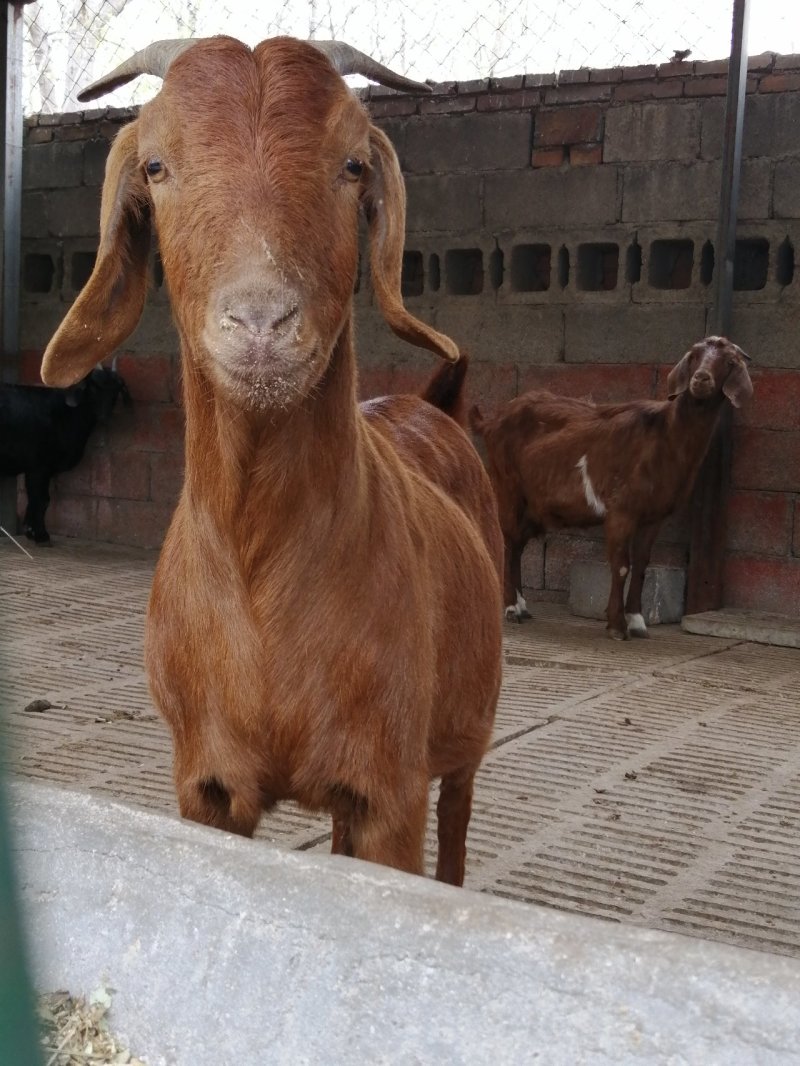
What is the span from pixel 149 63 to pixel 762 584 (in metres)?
5.64

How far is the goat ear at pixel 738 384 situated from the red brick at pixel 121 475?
4.39 meters

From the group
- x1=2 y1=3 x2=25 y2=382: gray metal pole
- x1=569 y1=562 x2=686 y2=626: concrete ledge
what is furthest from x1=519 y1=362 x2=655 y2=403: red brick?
x1=2 y1=3 x2=25 y2=382: gray metal pole

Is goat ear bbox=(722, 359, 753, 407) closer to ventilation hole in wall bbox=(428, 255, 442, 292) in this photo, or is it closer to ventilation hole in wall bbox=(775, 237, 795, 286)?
ventilation hole in wall bbox=(775, 237, 795, 286)

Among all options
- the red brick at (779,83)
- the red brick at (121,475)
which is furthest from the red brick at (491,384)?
the red brick at (121,475)

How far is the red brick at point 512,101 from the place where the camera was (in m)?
7.84

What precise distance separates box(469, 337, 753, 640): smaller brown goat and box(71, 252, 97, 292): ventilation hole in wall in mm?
3465

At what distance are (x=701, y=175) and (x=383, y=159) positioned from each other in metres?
5.38

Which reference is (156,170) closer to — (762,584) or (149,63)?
(149,63)

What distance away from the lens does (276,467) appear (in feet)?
7.64

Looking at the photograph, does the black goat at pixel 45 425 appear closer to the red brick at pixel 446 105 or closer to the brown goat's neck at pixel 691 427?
the red brick at pixel 446 105

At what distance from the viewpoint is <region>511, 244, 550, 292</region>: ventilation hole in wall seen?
8.01 m

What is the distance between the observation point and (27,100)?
10.3m

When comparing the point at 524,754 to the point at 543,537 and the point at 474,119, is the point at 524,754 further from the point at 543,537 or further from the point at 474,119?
the point at 474,119

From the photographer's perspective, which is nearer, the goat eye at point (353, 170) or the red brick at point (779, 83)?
the goat eye at point (353, 170)
